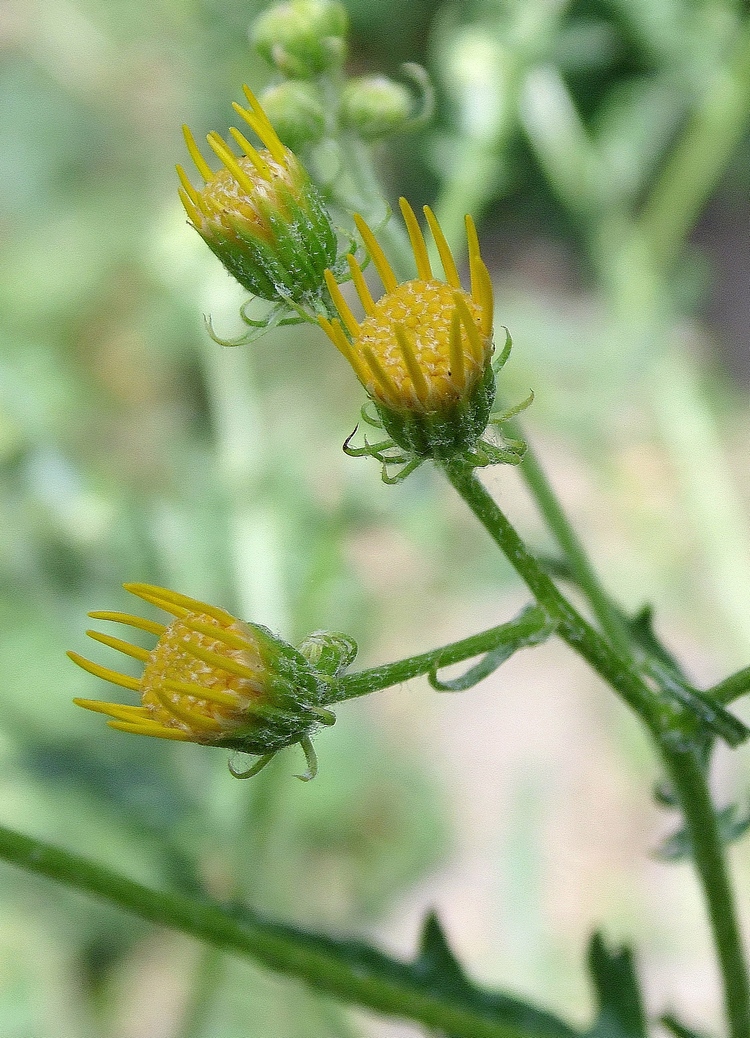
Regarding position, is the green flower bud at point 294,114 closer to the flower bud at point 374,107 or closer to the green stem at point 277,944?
the flower bud at point 374,107

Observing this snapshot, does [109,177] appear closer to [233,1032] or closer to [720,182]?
[720,182]

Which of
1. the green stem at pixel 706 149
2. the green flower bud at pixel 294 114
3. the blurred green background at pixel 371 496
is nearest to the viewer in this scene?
the green flower bud at pixel 294 114

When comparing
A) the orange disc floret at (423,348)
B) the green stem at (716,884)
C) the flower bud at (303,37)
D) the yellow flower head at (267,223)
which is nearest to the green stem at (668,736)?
the green stem at (716,884)

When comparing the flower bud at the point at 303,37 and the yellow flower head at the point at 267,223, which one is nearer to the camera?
the yellow flower head at the point at 267,223

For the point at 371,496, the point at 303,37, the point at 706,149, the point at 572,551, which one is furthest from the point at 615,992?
the point at 706,149

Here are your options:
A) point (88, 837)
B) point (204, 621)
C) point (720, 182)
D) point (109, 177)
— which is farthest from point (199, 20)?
point (204, 621)

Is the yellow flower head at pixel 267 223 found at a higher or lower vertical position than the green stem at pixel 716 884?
higher

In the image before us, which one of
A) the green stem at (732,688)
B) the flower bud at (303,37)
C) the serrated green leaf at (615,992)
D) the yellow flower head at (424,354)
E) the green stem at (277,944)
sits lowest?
the green stem at (277,944)

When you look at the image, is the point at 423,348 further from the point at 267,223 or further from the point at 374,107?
the point at 374,107
